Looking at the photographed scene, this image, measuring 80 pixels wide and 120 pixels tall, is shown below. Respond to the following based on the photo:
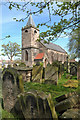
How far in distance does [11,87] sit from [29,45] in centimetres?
2720

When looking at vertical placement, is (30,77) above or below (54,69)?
below

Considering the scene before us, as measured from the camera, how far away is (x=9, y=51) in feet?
134

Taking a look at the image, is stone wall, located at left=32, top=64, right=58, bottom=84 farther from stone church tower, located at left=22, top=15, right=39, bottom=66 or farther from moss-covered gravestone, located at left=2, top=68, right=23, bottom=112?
stone church tower, located at left=22, top=15, right=39, bottom=66

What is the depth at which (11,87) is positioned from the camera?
2922 mm

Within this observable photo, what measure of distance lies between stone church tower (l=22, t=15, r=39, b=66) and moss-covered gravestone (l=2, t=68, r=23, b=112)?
2570 cm

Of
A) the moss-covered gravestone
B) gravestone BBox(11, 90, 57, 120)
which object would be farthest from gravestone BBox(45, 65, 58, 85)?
gravestone BBox(11, 90, 57, 120)

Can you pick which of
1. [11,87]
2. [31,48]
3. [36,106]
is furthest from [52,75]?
[31,48]

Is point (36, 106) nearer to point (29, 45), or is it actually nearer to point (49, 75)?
point (49, 75)

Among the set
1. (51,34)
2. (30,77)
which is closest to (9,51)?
(30,77)

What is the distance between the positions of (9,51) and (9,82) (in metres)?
40.2

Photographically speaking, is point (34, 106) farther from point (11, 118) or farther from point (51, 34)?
point (51, 34)

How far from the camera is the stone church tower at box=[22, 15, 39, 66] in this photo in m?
29.2

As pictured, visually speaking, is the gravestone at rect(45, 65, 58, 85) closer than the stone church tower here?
Yes

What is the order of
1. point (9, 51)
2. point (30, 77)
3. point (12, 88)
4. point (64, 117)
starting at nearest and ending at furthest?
point (64, 117), point (12, 88), point (30, 77), point (9, 51)
